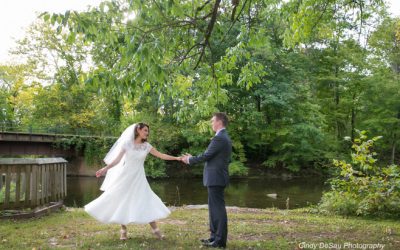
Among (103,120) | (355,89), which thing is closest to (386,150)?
(355,89)

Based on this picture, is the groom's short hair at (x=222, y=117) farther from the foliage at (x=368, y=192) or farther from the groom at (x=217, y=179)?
the foliage at (x=368, y=192)

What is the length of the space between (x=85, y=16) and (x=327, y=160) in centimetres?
3019

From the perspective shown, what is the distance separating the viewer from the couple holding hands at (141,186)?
5684 mm

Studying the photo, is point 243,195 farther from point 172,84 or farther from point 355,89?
point 355,89

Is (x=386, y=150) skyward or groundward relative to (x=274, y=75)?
groundward

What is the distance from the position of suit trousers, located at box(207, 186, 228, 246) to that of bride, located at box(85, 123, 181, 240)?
2.97ft

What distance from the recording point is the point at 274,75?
3025 cm

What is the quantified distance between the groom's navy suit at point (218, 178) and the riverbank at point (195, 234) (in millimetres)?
344

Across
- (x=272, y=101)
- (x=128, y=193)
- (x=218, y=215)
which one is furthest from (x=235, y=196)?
(x=218, y=215)

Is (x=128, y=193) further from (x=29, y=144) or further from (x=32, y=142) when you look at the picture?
(x=32, y=142)

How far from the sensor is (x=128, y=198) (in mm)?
6098

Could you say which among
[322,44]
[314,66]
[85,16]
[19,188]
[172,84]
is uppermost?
[322,44]

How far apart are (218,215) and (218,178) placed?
554 mm

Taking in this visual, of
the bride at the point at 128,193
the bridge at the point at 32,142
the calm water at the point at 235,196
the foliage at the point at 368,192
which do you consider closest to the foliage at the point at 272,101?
the bridge at the point at 32,142
